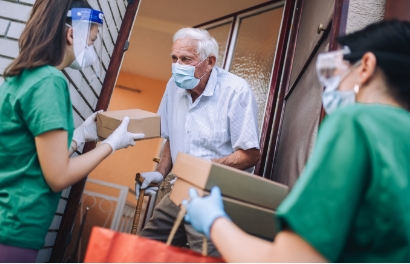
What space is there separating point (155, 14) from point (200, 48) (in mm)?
2230

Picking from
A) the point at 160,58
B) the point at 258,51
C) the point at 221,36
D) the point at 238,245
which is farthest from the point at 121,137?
the point at 160,58

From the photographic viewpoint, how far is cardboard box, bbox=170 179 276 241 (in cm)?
107

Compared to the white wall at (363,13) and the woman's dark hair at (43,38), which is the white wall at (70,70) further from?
the white wall at (363,13)

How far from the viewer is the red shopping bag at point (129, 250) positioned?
82cm

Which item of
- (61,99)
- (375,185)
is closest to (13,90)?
(61,99)

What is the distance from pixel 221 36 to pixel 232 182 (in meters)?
2.49

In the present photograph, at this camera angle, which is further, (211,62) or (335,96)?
(211,62)

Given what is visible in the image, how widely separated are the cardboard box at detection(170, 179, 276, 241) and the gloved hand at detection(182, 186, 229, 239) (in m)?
0.13

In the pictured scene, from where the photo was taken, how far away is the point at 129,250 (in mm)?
818

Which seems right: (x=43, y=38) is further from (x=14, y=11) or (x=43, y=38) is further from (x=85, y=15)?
(x=14, y=11)

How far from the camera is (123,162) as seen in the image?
5621 mm

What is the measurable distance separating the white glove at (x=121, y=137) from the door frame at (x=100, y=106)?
774mm

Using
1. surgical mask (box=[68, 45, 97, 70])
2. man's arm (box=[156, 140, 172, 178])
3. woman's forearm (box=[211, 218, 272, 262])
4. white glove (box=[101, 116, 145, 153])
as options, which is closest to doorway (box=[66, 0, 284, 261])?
man's arm (box=[156, 140, 172, 178])

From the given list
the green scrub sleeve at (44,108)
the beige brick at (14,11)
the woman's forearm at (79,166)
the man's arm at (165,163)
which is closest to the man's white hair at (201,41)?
the man's arm at (165,163)
